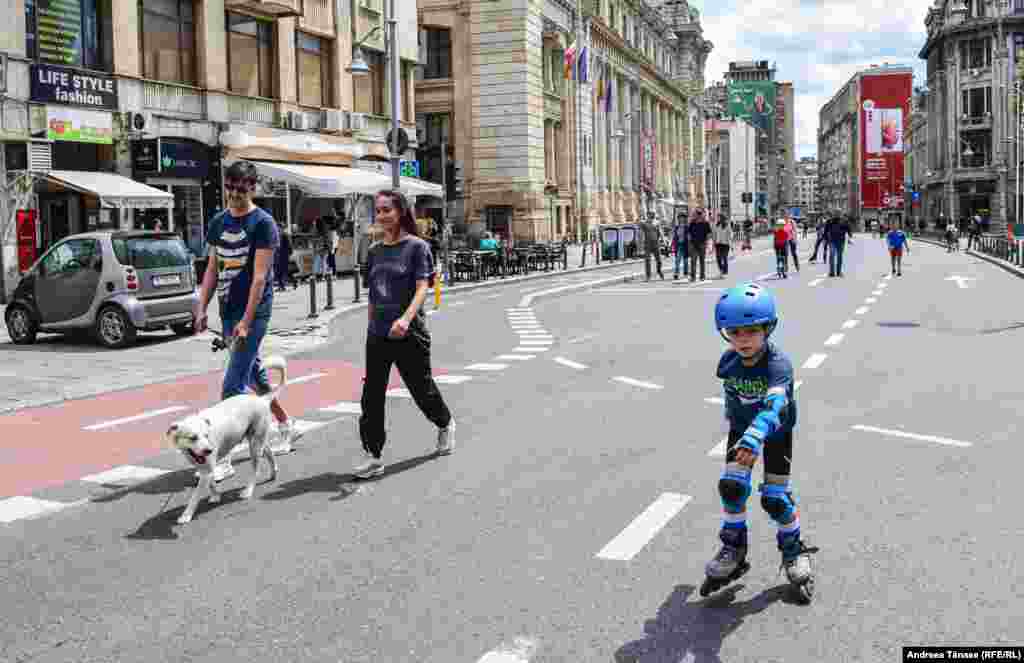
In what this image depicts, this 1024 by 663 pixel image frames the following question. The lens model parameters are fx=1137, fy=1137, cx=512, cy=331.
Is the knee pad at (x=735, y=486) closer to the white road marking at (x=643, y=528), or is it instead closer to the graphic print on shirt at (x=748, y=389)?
the graphic print on shirt at (x=748, y=389)

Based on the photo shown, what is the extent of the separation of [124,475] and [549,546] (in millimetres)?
3305

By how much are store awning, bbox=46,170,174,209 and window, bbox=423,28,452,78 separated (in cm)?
2912

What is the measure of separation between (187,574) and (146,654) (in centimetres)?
100

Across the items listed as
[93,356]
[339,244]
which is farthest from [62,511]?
[339,244]

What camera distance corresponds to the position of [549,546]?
530 cm

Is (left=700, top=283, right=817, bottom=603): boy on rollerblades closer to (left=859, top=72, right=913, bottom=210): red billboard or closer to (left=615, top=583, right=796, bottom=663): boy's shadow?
(left=615, top=583, right=796, bottom=663): boy's shadow

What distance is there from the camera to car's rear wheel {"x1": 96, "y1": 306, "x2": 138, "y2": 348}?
15.6 m

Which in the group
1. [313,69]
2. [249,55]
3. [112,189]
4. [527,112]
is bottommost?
[112,189]

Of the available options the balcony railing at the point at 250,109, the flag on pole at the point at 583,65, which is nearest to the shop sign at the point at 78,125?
the balcony railing at the point at 250,109

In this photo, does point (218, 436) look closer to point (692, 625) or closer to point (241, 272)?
point (241, 272)

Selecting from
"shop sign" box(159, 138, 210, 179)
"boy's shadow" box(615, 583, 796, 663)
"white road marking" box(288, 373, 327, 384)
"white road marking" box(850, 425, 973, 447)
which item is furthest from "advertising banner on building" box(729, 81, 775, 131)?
"boy's shadow" box(615, 583, 796, 663)

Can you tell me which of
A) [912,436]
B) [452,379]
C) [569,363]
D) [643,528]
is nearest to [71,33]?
[569,363]

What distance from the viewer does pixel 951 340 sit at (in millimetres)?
14195

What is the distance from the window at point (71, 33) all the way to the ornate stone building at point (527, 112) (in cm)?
2150
